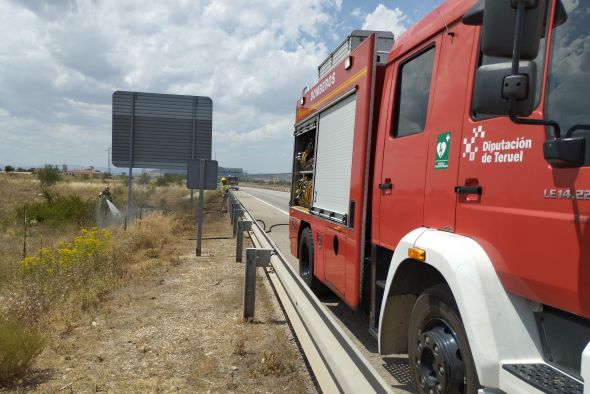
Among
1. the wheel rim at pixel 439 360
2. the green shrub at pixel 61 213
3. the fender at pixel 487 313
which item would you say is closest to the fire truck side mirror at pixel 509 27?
the fender at pixel 487 313

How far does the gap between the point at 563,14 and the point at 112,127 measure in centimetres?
1457

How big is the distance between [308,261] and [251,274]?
161 cm

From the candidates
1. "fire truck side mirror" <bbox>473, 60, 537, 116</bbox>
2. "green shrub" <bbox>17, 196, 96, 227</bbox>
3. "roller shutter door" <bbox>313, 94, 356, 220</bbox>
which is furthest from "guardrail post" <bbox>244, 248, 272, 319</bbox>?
"green shrub" <bbox>17, 196, 96, 227</bbox>

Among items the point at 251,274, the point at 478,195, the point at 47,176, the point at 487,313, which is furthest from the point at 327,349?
the point at 47,176

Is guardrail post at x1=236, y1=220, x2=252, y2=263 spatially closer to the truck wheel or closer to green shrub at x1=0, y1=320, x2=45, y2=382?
green shrub at x1=0, y1=320, x2=45, y2=382

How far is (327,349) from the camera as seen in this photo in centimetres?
292

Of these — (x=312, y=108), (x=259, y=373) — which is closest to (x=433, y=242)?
(x=259, y=373)

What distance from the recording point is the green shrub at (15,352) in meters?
4.09

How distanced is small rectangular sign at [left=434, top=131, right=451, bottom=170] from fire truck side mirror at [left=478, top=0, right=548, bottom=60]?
3.81ft

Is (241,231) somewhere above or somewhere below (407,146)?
below

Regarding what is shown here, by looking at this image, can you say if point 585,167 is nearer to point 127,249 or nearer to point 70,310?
point 70,310

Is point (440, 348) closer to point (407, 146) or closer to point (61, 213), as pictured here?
point (407, 146)

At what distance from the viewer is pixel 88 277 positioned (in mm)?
7812

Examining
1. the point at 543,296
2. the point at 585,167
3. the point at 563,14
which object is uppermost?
the point at 563,14
